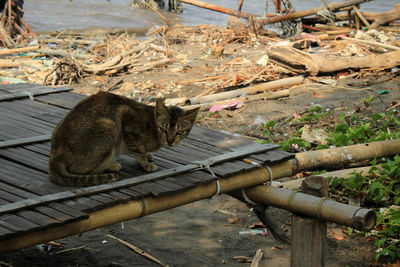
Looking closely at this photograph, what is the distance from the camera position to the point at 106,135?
3928mm

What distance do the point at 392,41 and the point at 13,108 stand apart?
8.71 meters

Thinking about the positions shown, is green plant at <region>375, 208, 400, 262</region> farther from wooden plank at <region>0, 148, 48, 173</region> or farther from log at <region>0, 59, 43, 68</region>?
log at <region>0, 59, 43, 68</region>

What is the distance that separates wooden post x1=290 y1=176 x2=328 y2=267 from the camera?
3895mm

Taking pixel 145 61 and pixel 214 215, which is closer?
pixel 214 215

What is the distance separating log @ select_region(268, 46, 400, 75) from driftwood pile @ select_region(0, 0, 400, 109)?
17 millimetres

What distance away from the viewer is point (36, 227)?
320cm

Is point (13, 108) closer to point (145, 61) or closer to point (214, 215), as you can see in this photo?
point (214, 215)

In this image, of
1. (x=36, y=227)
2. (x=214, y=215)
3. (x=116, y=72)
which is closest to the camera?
(x=36, y=227)

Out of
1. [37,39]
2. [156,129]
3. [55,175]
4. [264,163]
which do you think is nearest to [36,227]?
[55,175]

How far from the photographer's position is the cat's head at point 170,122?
4051 mm

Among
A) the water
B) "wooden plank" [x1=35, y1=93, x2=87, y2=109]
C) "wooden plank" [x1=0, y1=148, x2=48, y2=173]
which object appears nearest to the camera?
"wooden plank" [x1=0, y1=148, x2=48, y2=173]

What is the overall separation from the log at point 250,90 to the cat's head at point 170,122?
15.7 feet

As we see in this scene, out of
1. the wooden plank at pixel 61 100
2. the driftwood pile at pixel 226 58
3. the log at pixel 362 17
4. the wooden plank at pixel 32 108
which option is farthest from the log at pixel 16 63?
the log at pixel 362 17

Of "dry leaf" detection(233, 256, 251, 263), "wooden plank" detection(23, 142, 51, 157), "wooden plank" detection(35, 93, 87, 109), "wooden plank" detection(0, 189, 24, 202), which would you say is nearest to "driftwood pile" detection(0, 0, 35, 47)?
"wooden plank" detection(35, 93, 87, 109)
